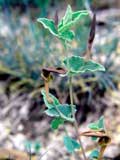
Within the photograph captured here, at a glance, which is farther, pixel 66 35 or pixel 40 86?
pixel 40 86

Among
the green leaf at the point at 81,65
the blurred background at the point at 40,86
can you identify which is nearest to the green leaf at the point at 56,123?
the green leaf at the point at 81,65

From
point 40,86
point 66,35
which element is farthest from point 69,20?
point 40,86

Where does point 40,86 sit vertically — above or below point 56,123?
below

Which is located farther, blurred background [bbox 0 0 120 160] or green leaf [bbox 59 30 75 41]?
blurred background [bbox 0 0 120 160]

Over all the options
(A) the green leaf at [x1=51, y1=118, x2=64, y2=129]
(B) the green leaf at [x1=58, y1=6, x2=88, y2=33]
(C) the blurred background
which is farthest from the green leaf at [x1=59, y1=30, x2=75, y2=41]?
(C) the blurred background

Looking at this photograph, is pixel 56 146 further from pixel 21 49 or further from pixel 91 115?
pixel 21 49

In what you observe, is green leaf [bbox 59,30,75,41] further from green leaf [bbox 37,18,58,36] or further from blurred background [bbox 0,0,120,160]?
blurred background [bbox 0,0,120,160]

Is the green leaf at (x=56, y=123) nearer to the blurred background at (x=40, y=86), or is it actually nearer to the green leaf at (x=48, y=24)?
the green leaf at (x=48, y=24)

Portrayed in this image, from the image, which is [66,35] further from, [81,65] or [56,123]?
[56,123]
